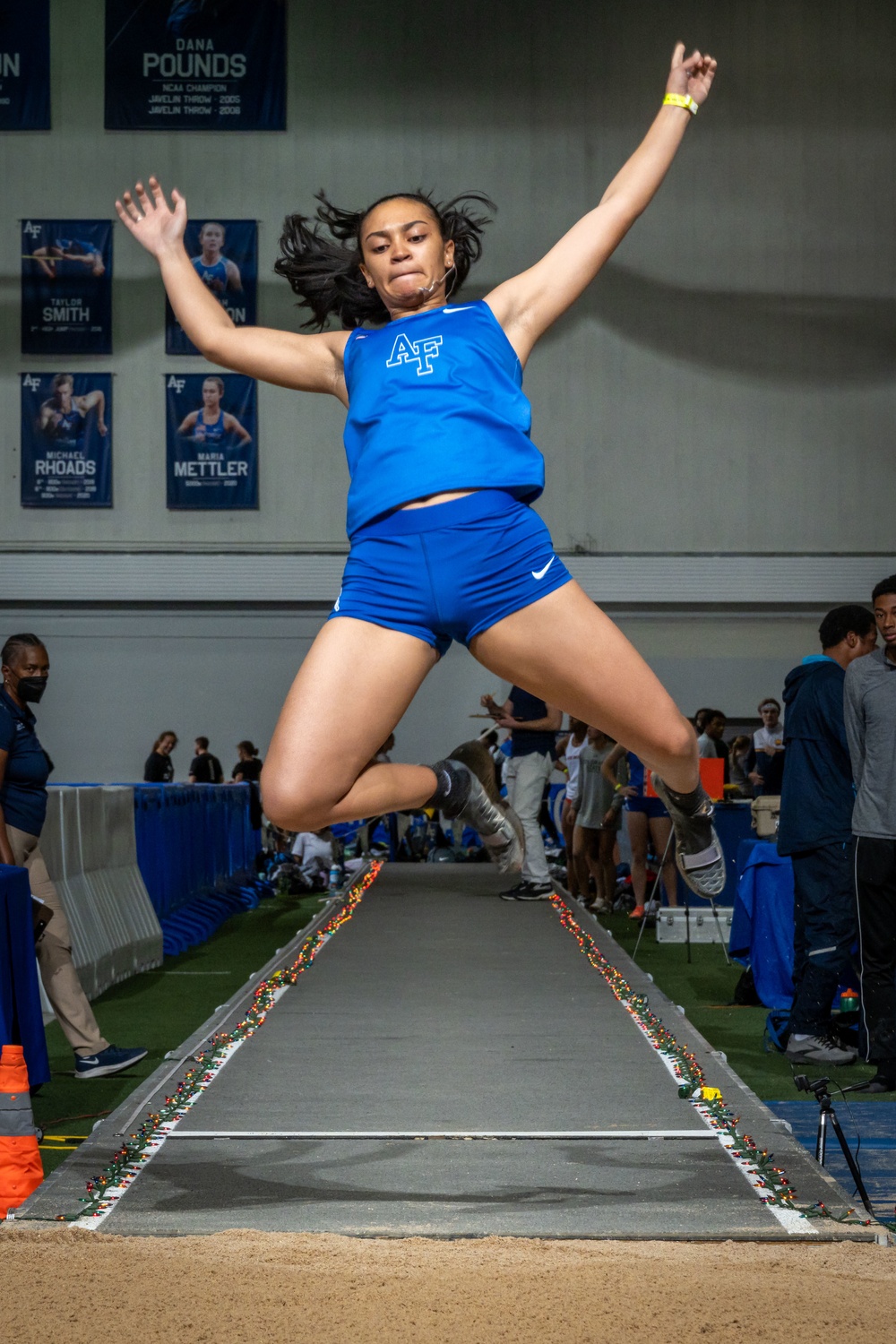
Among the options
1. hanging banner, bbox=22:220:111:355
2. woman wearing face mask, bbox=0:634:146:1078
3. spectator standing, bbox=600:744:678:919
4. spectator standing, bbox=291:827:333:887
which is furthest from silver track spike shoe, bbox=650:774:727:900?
hanging banner, bbox=22:220:111:355

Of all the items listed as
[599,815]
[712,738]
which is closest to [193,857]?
[599,815]

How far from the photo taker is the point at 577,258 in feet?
9.54

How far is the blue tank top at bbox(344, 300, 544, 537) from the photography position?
103 inches

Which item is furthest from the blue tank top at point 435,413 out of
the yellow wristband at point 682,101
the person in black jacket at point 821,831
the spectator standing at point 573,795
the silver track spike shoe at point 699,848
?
the spectator standing at point 573,795

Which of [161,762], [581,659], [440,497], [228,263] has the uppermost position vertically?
[228,263]

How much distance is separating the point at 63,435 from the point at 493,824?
16073 millimetres

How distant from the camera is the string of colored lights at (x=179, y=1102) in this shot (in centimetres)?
301

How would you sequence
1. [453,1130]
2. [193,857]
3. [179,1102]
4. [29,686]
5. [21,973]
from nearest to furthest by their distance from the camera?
[453,1130], [179,1102], [21,973], [29,686], [193,857]

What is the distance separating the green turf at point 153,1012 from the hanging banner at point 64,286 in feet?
32.4

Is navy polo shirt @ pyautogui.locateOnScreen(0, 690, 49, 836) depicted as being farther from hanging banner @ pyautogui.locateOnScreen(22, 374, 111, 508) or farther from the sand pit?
hanging banner @ pyautogui.locateOnScreen(22, 374, 111, 508)

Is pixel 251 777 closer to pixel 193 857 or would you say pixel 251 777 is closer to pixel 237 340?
pixel 193 857

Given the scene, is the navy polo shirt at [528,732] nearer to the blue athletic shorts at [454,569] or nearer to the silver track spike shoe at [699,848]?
the silver track spike shoe at [699,848]

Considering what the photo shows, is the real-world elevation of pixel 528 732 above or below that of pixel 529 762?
above

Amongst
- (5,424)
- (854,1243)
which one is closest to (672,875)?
(854,1243)
